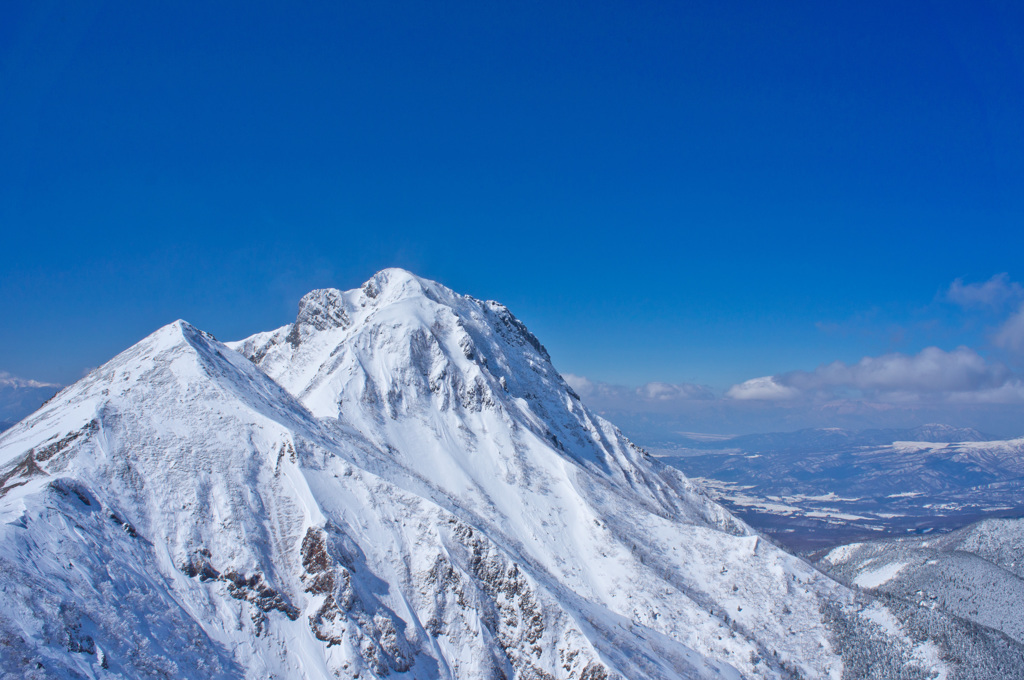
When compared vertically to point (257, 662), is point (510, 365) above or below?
above

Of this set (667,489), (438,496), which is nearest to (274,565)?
(438,496)

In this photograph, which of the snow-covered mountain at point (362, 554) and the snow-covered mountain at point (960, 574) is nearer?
the snow-covered mountain at point (362, 554)

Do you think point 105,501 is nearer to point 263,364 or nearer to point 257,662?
point 257,662

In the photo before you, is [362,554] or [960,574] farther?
[960,574]

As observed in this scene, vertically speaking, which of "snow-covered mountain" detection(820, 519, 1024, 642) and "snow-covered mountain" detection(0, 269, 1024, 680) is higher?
"snow-covered mountain" detection(0, 269, 1024, 680)

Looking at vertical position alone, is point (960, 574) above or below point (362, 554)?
below

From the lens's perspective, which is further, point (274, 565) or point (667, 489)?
point (667, 489)

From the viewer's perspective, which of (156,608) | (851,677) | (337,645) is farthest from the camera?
(851,677)

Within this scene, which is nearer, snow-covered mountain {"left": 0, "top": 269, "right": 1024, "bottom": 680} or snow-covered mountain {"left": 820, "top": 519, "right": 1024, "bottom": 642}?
snow-covered mountain {"left": 0, "top": 269, "right": 1024, "bottom": 680}
